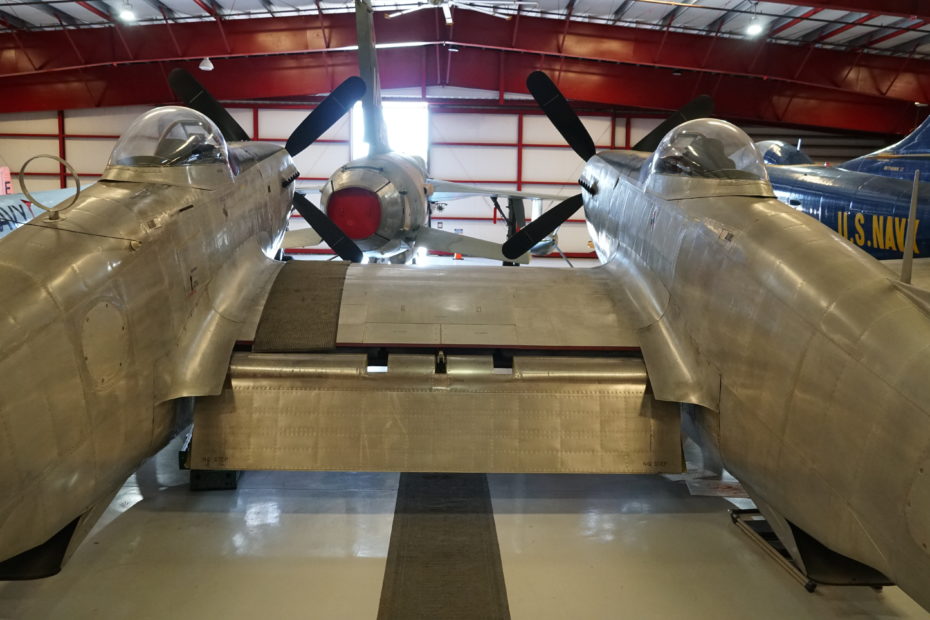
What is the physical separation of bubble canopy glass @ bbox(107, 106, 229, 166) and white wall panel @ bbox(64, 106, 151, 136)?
20.3 metres

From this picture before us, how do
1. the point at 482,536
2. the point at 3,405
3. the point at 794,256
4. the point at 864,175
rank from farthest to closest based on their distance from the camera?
the point at 864,175, the point at 482,536, the point at 794,256, the point at 3,405

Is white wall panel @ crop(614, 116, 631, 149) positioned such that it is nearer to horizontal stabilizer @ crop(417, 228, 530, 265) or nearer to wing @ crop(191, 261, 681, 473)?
horizontal stabilizer @ crop(417, 228, 530, 265)

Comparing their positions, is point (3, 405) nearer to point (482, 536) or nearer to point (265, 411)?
point (265, 411)

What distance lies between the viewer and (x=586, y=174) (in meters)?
8.12

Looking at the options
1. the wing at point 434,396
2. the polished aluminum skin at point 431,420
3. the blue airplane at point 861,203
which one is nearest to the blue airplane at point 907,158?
the blue airplane at point 861,203

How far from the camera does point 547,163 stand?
2469 centimetres

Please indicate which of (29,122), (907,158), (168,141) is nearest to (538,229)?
(168,141)

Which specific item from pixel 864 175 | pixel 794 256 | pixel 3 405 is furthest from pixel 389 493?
pixel 864 175

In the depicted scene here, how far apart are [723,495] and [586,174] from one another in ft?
13.9

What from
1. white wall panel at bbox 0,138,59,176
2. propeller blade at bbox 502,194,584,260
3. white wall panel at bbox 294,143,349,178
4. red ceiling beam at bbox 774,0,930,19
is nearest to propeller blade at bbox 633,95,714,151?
propeller blade at bbox 502,194,584,260

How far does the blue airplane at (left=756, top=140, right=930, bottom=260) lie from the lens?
1011cm

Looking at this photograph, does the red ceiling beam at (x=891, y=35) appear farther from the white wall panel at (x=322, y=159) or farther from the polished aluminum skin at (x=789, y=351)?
the white wall panel at (x=322, y=159)

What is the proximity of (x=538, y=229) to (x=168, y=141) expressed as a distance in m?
4.31

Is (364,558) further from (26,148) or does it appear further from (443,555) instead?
(26,148)
